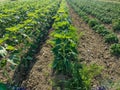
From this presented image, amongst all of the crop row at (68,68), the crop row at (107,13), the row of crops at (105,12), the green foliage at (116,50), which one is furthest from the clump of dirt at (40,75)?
the row of crops at (105,12)

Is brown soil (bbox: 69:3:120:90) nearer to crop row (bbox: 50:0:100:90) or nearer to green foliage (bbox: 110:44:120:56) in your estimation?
green foliage (bbox: 110:44:120:56)

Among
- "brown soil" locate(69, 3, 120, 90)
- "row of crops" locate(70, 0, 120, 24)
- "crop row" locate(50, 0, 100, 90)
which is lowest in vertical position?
"row of crops" locate(70, 0, 120, 24)

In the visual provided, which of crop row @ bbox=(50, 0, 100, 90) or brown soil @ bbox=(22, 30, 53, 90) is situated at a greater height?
crop row @ bbox=(50, 0, 100, 90)

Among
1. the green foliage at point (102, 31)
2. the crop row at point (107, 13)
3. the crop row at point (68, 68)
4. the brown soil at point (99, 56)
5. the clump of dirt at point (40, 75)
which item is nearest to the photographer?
the crop row at point (68, 68)

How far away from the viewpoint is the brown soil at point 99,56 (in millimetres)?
7539

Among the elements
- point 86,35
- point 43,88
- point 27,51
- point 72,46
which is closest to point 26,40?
point 27,51

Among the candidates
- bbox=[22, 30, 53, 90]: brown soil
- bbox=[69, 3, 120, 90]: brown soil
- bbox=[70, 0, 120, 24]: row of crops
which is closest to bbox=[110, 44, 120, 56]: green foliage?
bbox=[69, 3, 120, 90]: brown soil

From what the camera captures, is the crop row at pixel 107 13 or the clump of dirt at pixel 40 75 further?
the crop row at pixel 107 13

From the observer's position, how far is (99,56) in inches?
369

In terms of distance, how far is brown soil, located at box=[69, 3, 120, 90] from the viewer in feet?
24.7

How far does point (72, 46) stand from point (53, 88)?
1900 mm

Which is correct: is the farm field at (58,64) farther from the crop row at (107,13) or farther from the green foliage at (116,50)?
the crop row at (107,13)

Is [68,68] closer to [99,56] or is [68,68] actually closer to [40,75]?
[40,75]

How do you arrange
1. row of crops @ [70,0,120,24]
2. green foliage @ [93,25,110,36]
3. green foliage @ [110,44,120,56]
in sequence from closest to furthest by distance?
green foliage @ [110,44,120,56]
green foliage @ [93,25,110,36]
row of crops @ [70,0,120,24]
